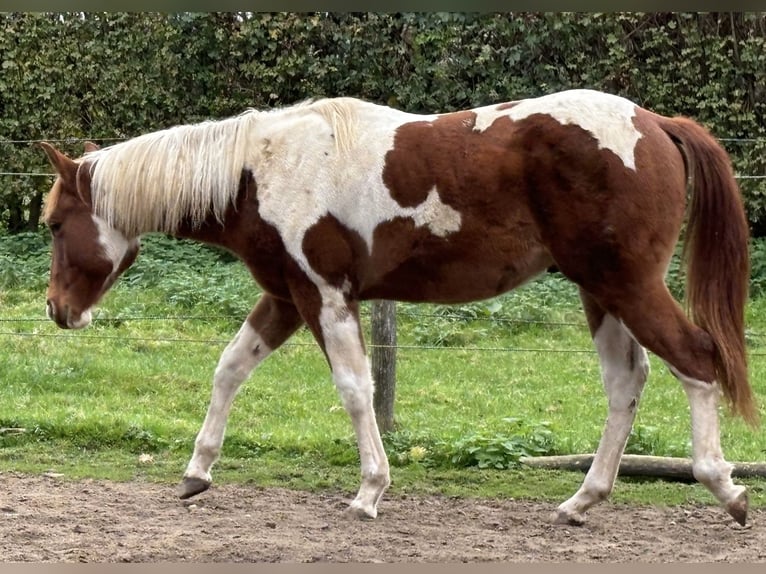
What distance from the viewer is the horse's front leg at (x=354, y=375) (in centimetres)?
488

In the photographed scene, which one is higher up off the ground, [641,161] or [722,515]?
[641,161]

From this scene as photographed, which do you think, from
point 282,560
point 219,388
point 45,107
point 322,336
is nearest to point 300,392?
point 219,388

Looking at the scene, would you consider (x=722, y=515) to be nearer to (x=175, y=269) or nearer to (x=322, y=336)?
(x=322, y=336)

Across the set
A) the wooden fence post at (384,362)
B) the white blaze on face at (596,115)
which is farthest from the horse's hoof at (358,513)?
the white blaze on face at (596,115)

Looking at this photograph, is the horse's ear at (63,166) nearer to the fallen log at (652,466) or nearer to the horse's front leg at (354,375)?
the horse's front leg at (354,375)

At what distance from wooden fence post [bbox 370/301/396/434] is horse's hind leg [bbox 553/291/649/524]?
1770 mm

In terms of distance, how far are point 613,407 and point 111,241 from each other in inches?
105

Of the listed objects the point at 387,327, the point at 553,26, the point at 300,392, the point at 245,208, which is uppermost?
the point at 553,26

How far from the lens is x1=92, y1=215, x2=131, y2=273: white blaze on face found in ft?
17.3

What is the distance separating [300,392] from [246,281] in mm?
2452

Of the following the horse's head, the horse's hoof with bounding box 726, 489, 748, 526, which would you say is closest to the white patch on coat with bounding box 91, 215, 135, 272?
the horse's head

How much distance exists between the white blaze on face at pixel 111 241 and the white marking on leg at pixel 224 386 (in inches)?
29.6

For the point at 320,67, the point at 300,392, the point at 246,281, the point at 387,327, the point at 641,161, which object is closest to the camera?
the point at 641,161

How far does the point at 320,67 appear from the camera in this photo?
10.6 meters
